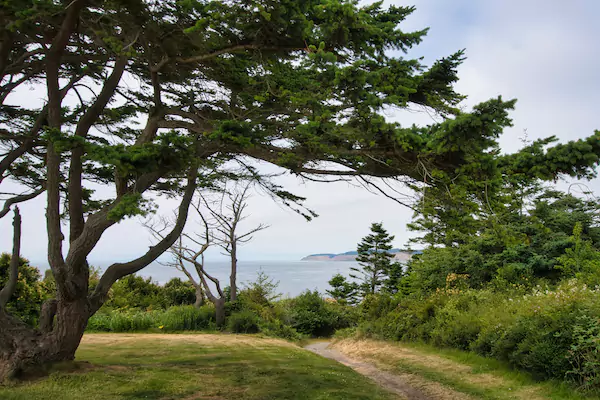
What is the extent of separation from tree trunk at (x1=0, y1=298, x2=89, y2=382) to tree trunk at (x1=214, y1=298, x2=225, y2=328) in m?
8.13

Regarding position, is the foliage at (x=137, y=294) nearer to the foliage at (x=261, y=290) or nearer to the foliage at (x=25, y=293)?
the foliage at (x=261, y=290)

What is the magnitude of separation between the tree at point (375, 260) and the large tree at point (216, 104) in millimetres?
19708

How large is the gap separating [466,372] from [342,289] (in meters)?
18.5

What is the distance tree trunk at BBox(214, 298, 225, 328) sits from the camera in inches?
590

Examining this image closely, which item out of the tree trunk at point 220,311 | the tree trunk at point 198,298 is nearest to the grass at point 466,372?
the tree trunk at point 220,311

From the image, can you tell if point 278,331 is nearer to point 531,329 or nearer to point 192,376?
point 192,376

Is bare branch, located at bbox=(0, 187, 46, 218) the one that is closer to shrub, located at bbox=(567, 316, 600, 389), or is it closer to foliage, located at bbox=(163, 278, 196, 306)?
shrub, located at bbox=(567, 316, 600, 389)

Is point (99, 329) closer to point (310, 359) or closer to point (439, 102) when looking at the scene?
point (310, 359)

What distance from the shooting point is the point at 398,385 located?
8.27m

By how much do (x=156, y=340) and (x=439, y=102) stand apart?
9.56 metres

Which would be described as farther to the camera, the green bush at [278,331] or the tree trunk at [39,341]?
the green bush at [278,331]

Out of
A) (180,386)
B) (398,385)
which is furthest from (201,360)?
(398,385)

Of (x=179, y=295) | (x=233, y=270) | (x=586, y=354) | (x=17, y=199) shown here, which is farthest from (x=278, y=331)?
(x=586, y=354)

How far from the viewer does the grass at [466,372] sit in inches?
260
